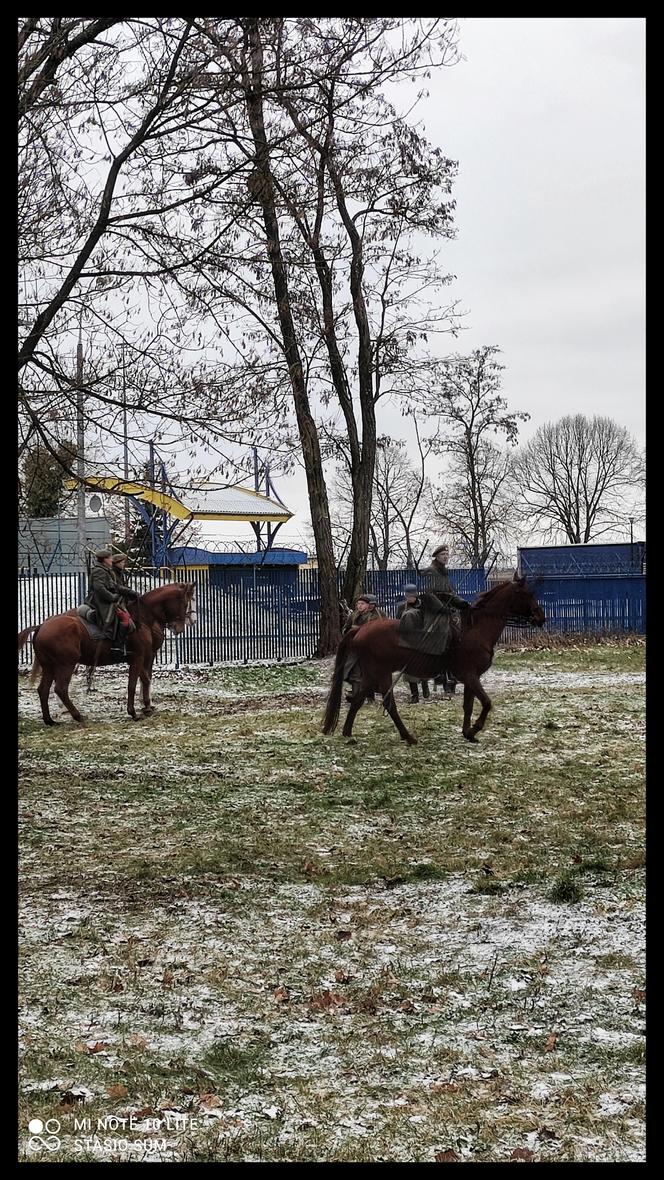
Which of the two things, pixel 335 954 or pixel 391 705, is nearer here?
pixel 335 954

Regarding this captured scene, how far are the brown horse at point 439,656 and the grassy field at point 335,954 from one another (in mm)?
597

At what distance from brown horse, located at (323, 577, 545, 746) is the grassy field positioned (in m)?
0.60

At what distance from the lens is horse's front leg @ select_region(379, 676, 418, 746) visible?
437 inches

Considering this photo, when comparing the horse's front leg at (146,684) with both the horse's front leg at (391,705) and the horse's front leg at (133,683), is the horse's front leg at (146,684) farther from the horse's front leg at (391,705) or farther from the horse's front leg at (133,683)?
the horse's front leg at (391,705)

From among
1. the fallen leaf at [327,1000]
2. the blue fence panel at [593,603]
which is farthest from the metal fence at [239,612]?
the fallen leaf at [327,1000]

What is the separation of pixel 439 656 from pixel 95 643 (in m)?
4.93

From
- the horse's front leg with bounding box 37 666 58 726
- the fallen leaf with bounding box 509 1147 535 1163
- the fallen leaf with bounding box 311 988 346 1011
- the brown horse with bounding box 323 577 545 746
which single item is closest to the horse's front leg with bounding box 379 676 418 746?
→ the brown horse with bounding box 323 577 545 746

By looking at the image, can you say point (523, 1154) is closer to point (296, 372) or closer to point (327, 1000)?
point (327, 1000)

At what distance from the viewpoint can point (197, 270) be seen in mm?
8336

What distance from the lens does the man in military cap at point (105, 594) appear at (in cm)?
1314

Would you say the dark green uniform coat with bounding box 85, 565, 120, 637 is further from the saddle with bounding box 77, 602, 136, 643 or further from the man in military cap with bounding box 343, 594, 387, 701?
the man in military cap with bounding box 343, 594, 387, 701

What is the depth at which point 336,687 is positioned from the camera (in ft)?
37.2

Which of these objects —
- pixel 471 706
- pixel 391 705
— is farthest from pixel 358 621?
pixel 471 706
